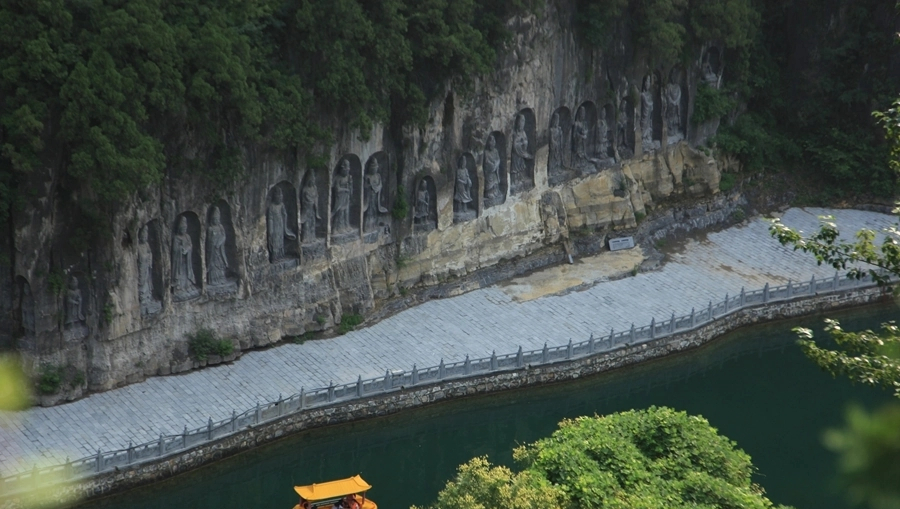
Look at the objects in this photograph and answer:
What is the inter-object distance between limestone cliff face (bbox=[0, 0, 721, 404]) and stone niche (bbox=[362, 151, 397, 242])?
0.04 m

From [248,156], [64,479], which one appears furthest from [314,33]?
[64,479]

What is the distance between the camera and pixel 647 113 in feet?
115

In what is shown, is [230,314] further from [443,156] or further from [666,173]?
[666,173]

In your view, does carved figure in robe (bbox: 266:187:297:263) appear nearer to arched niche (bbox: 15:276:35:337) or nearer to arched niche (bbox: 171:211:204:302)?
arched niche (bbox: 171:211:204:302)

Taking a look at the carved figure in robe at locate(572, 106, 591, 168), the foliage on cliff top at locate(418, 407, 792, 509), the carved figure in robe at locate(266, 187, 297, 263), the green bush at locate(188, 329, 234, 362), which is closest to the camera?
the foliage on cliff top at locate(418, 407, 792, 509)

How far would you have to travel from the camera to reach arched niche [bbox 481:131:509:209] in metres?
31.0

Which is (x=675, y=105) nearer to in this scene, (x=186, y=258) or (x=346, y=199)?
(x=346, y=199)

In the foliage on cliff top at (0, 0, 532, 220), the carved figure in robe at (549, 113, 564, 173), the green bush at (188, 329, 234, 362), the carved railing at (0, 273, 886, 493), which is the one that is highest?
the foliage on cliff top at (0, 0, 532, 220)

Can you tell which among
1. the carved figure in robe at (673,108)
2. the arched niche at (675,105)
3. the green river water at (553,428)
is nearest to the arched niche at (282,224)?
the green river water at (553,428)

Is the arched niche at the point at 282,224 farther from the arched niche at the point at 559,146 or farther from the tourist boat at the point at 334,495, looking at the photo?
the arched niche at the point at 559,146

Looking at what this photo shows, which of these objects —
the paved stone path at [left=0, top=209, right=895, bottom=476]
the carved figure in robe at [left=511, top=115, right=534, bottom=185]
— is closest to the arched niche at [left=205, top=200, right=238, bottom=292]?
the paved stone path at [left=0, top=209, right=895, bottom=476]

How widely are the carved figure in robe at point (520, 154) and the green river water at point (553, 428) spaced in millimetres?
6638

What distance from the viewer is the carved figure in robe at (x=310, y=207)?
27031mm

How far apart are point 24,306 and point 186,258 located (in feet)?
12.6
